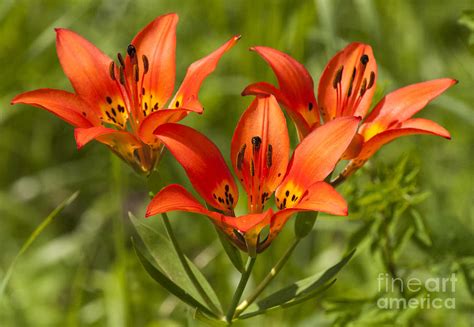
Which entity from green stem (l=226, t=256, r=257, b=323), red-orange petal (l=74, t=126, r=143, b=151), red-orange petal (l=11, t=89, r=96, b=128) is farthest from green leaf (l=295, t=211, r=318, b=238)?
red-orange petal (l=11, t=89, r=96, b=128)

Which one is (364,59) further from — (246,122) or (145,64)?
(145,64)

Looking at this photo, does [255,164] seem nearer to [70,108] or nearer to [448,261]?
[70,108]

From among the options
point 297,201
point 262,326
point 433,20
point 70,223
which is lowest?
point 262,326

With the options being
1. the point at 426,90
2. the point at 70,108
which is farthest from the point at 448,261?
the point at 70,108

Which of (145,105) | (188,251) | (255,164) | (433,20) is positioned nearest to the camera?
(255,164)

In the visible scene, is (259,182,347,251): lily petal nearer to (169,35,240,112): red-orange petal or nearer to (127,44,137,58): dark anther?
(169,35,240,112): red-orange petal

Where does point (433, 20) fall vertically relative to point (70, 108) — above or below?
above

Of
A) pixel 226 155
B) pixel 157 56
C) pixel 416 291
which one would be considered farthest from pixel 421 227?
pixel 226 155
